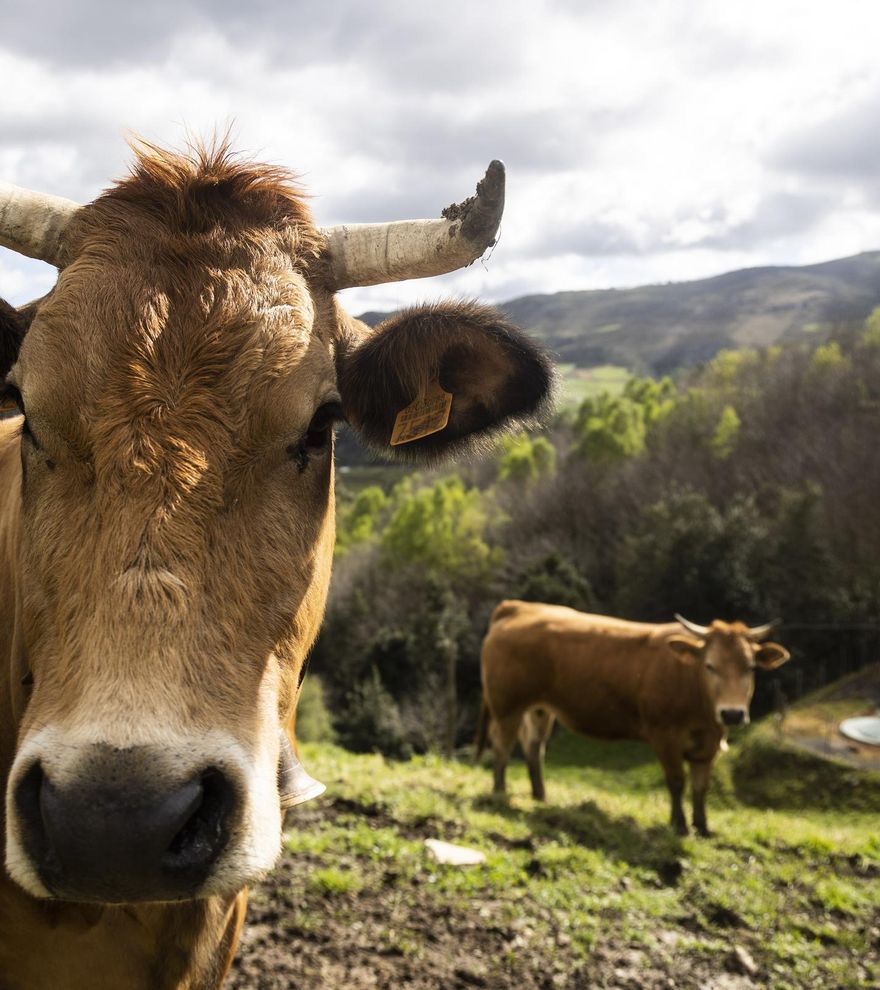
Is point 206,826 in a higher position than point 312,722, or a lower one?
higher

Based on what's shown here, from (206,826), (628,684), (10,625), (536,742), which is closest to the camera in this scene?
(206,826)

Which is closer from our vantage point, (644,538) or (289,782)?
(289,782)

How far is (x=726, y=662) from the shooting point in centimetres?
1059

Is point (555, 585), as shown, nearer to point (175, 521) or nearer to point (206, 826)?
point (175, 521)

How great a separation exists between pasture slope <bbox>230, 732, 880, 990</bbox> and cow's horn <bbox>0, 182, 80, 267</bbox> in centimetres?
378

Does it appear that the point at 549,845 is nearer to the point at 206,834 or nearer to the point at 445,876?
the point at 445,876

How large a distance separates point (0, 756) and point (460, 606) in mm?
37979

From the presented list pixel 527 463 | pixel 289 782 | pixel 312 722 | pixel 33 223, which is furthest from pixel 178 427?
pixel 527 463

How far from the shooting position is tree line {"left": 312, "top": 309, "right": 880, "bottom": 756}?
31922 millimetres

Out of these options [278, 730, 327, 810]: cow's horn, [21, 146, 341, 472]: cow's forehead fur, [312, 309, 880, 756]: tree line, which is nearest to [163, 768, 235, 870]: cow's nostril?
[278, 730, 327, 810]: cow's horn

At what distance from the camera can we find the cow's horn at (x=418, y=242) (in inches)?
94.5

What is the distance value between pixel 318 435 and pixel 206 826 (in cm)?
105

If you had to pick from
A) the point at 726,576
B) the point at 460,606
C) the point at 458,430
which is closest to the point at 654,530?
the point at 726,576

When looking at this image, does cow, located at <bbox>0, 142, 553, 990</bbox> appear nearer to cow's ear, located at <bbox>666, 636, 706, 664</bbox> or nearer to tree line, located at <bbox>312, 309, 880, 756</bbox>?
cow's ear, located at <bbox>666, 636, 706, 664</bbox>
